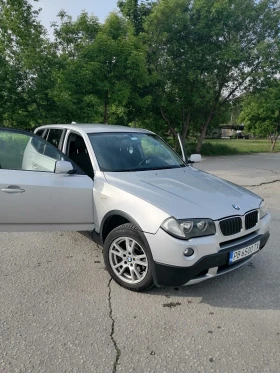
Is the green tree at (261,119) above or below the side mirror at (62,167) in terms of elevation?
above

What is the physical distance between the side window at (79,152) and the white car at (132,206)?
0.01 m

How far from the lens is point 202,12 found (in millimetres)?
14852

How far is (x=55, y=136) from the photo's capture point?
4625 mm

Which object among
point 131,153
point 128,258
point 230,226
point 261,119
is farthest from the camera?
point 261,119

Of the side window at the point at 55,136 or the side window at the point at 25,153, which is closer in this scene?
the side window at the point at 25,153

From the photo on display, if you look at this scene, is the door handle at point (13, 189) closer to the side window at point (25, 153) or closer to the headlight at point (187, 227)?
the side window at point (25, 153)

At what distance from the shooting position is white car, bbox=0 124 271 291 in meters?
2.77

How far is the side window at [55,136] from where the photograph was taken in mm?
4492

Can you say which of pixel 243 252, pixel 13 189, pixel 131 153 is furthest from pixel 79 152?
pixel 243 252

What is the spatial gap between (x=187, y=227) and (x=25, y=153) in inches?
86.3

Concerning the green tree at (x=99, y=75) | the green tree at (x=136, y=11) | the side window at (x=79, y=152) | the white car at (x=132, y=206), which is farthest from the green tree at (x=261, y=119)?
the white car at (x=132, y=206)

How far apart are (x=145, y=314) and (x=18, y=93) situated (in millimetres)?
10631

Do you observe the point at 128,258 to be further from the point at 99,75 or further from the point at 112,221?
the point at 99,75

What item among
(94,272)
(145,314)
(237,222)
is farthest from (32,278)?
(237,222)
